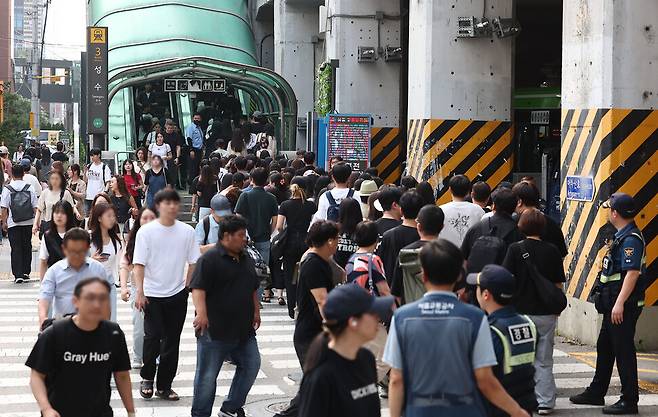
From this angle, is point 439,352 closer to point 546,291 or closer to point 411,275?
point 411,275

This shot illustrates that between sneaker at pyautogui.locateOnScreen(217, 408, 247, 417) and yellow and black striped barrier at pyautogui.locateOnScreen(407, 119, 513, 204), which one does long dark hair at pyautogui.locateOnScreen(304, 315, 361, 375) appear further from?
yellow and black striped barrier at pyautogui.locateOnScreen(407, 119, 513, 204)

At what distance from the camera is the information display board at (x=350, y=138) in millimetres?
22812

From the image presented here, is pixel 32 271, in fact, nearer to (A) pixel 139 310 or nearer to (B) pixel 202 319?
(A) pixel 139 310

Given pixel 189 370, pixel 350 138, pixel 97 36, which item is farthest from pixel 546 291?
pixel 97 36

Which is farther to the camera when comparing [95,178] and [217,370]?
[95,178]

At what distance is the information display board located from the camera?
22.8 metres

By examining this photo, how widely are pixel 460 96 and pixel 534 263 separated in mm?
9706

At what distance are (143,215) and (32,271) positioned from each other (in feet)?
33.0

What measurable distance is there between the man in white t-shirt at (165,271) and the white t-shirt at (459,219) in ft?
7.43

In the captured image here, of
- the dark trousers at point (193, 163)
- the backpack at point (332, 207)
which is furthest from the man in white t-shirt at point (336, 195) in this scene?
the dark trousers at point (193, 163)

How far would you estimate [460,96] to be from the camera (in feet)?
61.5

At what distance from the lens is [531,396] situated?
6602 millimetres

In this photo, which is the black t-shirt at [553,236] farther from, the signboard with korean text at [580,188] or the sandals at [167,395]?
the sandals at [167,395]

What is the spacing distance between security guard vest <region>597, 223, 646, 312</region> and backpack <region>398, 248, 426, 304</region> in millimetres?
1789
